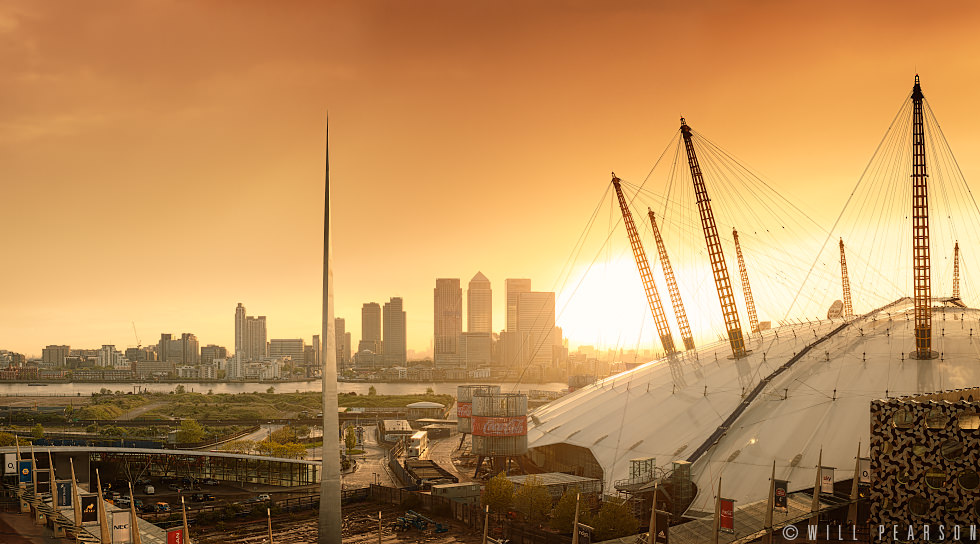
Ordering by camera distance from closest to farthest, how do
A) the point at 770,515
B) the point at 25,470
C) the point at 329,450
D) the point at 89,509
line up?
the point at 329,450 < the point at 770,515 < the point at 89,509 < the point at 25,470

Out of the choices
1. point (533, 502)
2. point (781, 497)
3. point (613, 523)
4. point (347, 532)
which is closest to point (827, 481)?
point (781, 497)

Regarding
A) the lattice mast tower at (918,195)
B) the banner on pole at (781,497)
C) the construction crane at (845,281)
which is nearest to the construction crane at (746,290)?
the construction crane at (845,281)

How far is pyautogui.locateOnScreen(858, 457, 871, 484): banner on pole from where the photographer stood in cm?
3603

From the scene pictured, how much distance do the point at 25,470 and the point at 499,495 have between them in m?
30.6

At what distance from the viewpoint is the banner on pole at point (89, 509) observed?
3940cm

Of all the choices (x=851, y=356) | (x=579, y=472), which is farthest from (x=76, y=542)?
(x=851, y=356)

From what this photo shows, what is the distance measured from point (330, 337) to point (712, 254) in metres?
51.4

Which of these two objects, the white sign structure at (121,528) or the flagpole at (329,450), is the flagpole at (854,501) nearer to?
the flagpole at (329,450)

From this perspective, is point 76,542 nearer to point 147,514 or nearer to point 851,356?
point 147,514

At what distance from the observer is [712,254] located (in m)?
67.8

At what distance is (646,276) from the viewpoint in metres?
81.4

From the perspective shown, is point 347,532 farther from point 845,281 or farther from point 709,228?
point 845,281

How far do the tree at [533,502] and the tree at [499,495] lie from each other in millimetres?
693

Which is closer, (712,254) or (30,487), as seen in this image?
(30,487)
